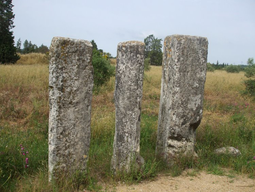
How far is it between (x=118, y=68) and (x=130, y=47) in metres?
0.42

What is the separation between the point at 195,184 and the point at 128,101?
1875 mm

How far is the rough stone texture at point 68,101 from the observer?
3717 millimetres

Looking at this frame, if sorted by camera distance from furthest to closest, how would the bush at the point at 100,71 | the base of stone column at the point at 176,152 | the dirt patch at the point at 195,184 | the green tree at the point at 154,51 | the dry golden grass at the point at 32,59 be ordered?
the green tree at the point at 154,51
the dry golden grass at the point at 32,59
the bush at the point at 100,71
the base of stone column at the point at 176,152
the dirt patch at the point at 195,184

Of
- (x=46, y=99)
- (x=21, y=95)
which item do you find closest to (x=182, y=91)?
(x=46, y=99)

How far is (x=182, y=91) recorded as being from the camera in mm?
4891

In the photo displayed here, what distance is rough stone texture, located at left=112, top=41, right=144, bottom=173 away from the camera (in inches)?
166

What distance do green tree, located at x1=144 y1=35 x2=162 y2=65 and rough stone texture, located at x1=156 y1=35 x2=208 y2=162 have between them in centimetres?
3358

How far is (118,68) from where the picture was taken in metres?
4.30

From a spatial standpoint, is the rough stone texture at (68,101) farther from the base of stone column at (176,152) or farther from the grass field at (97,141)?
the base of stone column at (176,152)

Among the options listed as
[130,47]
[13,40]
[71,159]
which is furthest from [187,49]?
[13,40]

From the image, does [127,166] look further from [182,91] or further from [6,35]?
[6,35]

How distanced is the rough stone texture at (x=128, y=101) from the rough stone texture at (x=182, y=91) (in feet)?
3.02

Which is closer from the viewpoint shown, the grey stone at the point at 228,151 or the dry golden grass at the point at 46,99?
the grey stone at the point at 228,151

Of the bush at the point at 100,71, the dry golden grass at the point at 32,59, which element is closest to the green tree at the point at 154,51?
the dry golden grass at the point at 32,59
